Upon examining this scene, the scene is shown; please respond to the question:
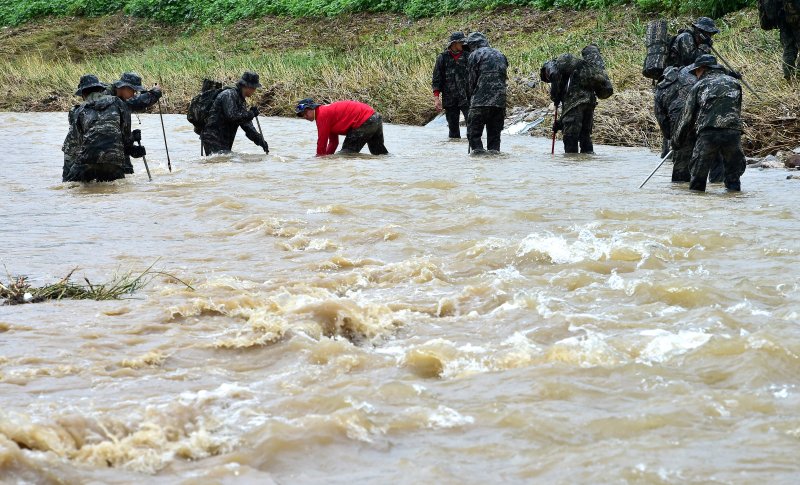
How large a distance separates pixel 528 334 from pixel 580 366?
615 millimetres

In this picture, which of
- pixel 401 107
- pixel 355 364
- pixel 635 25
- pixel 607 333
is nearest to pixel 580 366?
pixel 607 333

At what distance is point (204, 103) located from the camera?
1300cm

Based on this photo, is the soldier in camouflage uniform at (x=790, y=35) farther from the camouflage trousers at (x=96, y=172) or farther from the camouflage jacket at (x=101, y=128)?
the camouflage trousers at (x=96, y=172)

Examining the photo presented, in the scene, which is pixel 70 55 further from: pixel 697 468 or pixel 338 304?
pixel 697 468

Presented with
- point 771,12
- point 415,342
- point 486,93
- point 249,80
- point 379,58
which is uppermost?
point 771,12

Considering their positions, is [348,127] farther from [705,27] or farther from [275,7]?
[275,7]

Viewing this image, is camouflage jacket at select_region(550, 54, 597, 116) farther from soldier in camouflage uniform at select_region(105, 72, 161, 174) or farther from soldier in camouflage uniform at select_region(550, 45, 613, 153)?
soldier in camouflage uniform at select_region(105, 72, 161, 174)

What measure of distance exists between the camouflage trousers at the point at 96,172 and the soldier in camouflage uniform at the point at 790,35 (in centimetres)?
861

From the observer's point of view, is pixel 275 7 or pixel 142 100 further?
pixel 275 7

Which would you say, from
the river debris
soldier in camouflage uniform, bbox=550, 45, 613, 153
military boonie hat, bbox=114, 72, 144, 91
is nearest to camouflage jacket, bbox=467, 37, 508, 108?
soldier in camouflage uniform, bbox=550, 45, 613, 153

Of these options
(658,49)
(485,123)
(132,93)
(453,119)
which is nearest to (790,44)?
(658,49)

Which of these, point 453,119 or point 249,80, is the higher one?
point 249,80

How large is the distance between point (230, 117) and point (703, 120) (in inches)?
241

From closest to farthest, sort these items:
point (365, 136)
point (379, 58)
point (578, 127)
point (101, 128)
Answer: point (101, 128)
point (578, 127)
point (365, 136)
point (379, 58)
